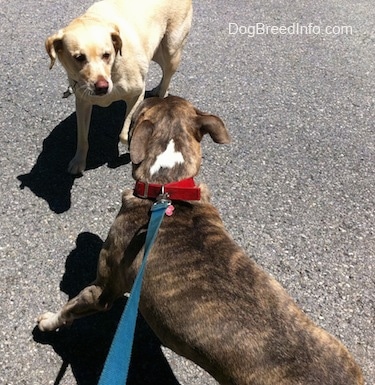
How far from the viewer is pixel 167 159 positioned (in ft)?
9.10

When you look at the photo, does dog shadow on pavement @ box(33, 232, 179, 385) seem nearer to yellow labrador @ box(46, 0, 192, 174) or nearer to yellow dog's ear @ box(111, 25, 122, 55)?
yellow labrador @ box(46, 0, 192, 174)

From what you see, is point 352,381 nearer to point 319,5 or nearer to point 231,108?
point 231,108

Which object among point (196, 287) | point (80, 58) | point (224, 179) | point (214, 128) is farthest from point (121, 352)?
point (224, 179)

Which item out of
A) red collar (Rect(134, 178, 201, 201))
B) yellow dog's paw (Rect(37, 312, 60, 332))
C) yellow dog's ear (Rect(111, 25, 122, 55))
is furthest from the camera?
yellow dog's ear (Rect(111, 25, 122, 55))

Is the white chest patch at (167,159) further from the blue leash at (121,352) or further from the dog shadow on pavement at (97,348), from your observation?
the dog shadow on pavement at (97,348)

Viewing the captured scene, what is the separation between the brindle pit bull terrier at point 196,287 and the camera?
221 centimetres

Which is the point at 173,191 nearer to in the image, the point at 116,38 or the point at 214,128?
the point at 214,128

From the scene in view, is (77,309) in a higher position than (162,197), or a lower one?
lower

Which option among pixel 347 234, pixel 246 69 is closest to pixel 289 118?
pixel 246 69

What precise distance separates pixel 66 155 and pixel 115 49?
3.43ft

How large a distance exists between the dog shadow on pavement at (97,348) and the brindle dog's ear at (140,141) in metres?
1.10

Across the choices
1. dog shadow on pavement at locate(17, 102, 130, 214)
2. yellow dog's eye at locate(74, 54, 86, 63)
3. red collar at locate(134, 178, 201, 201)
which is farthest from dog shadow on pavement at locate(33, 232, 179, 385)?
yellow dog's eye at locate(74, 54, 86, 63)

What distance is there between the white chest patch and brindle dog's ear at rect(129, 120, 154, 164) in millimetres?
83

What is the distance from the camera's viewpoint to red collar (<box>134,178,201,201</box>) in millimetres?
2586
